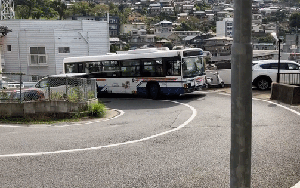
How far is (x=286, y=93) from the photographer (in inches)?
712

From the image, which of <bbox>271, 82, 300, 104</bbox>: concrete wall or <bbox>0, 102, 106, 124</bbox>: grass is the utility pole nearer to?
<bbox>0, 102, 106, 124</bbox>: grass

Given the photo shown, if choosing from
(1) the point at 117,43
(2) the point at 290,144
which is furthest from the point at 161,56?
(1) the point at 117,43

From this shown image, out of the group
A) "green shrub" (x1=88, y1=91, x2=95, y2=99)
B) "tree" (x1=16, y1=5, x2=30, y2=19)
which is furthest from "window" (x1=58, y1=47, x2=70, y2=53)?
"tree" (x1=16, y1=5, x2=30, y2=19)

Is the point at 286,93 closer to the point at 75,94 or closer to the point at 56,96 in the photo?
the point at 75,94

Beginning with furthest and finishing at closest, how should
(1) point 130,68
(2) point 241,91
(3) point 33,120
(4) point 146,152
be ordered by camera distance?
(1) point 130,68 → (3) point 33,120 → (4) point 146,152 → (2) point 241,91

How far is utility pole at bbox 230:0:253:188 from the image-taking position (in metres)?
4.08

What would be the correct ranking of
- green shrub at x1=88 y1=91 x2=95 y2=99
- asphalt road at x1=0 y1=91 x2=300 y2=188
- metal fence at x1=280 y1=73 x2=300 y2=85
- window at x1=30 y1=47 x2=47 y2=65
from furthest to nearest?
window at x1=30 y1=47 x2=47 y2=65, metal fence at x1=280 y1=73 x2=300 y2=85, green shrub at x1=88 y1=91 x2=95 y2=99, asphalt road at x1=0 y1=91 x2=300 y2=188

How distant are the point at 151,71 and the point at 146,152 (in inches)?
558

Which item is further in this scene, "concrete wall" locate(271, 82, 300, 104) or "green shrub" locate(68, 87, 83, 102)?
"concrete wall" locate(271, 82, 300, 104)

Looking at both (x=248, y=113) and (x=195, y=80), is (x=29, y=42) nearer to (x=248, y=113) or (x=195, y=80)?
(x=195, y=80)

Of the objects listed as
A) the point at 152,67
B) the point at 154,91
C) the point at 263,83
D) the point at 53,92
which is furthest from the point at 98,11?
the point at 53,92

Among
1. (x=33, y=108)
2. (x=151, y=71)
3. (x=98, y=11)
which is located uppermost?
(x=98, y=11)

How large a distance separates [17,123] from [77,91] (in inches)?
110

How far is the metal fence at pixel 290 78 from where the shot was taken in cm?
2075
